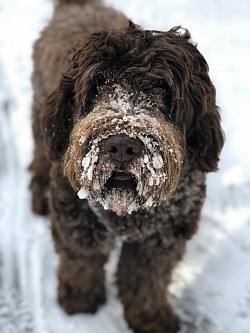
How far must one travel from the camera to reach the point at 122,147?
2824mm

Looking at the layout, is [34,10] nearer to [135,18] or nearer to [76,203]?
[135,18]

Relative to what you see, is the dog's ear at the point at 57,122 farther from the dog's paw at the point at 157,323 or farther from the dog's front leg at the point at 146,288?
the dog's paw at the point at 157,323

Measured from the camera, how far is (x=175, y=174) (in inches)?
127

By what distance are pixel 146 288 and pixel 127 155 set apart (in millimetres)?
1818

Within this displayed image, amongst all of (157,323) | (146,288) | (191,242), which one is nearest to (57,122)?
(146,288)

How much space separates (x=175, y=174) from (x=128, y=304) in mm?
1693

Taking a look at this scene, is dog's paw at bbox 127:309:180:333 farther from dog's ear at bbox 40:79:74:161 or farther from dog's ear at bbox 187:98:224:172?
dog's ear at bbox 40:79:74:161

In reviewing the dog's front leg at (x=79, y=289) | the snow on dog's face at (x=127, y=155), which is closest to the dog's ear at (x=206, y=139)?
the snow on dog's face at (x=127, y=155)

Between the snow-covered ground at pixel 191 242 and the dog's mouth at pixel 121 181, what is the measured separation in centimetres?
176

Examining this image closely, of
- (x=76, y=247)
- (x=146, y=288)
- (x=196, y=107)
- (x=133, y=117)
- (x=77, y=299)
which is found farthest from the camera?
(x=77, y=299)

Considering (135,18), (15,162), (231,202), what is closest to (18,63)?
(135,18)

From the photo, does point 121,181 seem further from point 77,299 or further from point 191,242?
point 191,242

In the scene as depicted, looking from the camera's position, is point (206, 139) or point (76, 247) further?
point (76, 247)

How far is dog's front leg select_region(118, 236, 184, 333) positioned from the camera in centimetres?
417
